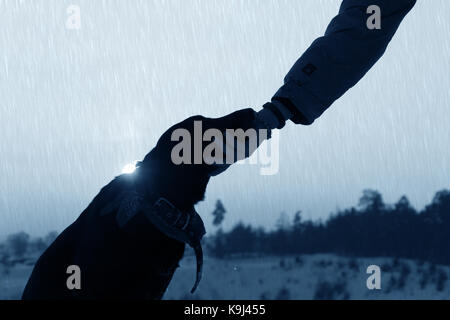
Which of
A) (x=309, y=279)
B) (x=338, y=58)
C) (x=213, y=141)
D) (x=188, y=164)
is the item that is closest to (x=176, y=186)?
(x=188, y=164)

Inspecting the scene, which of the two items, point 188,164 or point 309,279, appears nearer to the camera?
point 188,164

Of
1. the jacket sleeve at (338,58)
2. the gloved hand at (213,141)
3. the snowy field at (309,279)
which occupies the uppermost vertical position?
the jacket sleeve at (338,58)

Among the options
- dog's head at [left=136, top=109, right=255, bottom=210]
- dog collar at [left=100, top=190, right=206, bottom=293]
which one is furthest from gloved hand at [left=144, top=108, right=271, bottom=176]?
dog collar at [left=100, top=190, right=206, bottom=293]

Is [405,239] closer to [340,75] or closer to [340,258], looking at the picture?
[340,258]

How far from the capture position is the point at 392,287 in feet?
66.6

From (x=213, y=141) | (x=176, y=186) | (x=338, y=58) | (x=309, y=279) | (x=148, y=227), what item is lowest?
(x=309, y=279)

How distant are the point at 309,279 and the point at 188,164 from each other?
22993 mm

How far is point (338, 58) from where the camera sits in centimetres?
197

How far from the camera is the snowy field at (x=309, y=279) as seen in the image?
1967cm

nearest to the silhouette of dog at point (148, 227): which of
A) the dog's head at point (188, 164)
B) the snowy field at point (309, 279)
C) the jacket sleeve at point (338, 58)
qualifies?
the dog's head at point (188, 164)

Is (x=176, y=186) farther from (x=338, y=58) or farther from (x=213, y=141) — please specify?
(x=338, y=58)

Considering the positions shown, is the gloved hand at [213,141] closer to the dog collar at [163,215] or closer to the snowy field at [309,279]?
the dog collar at [163,215]
